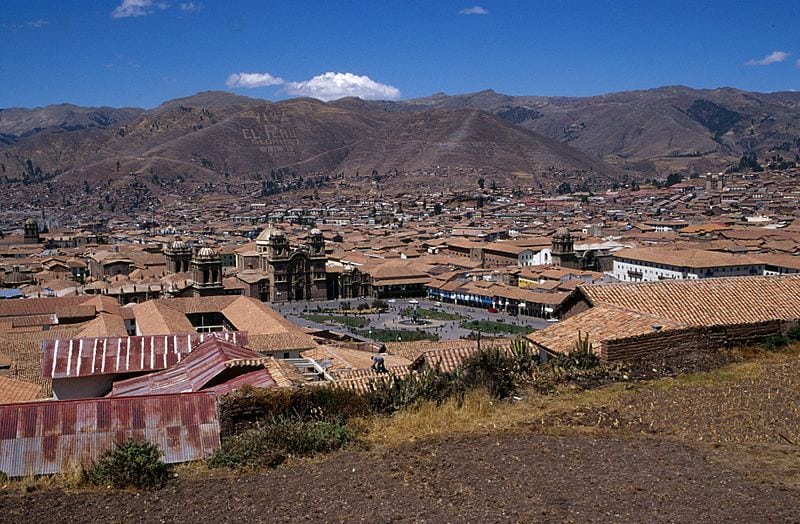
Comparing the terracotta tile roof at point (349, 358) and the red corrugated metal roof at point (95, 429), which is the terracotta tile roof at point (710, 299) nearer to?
the terracotta tile roof at point (349, 358)

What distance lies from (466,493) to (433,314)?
4352 centimetres

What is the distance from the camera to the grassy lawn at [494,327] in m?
42.3

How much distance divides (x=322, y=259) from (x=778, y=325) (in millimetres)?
47297

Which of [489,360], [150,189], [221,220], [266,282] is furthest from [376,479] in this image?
[150,189]

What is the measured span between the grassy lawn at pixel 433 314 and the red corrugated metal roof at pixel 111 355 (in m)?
35.5

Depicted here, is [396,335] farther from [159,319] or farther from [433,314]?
[159,319]

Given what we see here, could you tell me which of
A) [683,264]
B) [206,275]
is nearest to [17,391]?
[206,275]

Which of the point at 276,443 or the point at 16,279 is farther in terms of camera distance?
the point at 16,279

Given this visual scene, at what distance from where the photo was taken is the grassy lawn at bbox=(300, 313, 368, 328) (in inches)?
1841

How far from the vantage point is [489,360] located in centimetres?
1032

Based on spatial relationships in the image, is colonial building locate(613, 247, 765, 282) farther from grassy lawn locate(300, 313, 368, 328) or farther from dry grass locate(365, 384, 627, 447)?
dry grass locate(365, 384, 627, 447)

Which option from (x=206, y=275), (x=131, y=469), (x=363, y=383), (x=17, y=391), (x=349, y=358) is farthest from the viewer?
(x=206, y=275)

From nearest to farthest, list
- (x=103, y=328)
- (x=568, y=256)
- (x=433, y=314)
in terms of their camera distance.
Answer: (x=103, y=328)
(x=433, y=314)
(x=568, y=256)

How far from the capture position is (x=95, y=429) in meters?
7.86
